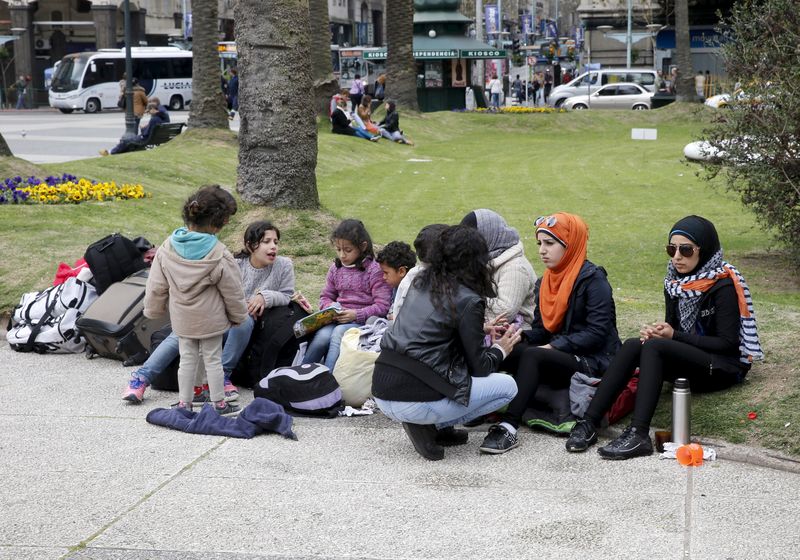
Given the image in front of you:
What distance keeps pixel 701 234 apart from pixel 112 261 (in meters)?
4.30

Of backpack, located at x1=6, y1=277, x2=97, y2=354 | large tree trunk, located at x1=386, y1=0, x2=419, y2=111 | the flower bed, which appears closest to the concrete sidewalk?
backpack, located at x1=6, y1=277, x2=97, y2=354

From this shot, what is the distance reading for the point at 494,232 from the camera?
665 cm

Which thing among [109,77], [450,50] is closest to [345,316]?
[450,50]

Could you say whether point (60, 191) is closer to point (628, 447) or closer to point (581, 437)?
point (581, 437)

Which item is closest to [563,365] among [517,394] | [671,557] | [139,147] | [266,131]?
[517,394]

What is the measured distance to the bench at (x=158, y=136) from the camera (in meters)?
22.1

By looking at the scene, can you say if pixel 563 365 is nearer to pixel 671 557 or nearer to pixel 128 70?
pixel 671 557

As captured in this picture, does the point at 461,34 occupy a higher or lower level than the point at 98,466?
higher

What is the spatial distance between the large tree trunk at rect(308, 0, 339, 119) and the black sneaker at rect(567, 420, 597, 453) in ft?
68.8

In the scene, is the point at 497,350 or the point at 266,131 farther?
the point at 266,131

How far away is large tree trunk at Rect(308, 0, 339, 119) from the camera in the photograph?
26.2 m

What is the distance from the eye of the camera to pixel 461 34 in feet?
126

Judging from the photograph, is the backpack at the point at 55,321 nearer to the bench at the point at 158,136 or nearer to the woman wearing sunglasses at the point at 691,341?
the woman wearing sunglasses at the point at 691,341

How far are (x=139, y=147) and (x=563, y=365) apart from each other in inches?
683
